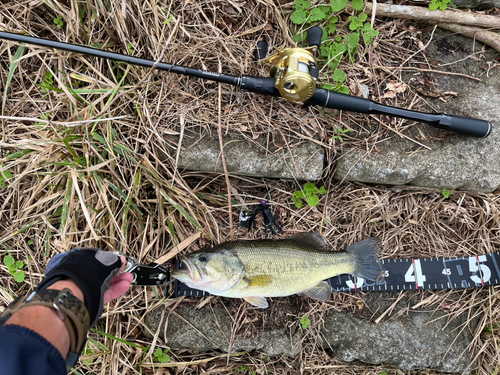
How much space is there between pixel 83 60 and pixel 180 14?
1066 mm

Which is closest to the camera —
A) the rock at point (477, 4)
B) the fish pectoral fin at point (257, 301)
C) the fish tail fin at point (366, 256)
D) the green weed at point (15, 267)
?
the fish pectoral fin at point (257, 301)

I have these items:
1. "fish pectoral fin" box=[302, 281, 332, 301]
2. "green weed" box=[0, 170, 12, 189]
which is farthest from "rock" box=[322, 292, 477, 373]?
"green weed" box=[0, 170, 12, 189]

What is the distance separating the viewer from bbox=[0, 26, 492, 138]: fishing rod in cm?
274

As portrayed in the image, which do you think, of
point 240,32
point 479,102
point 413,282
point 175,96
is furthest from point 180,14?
point 413,282

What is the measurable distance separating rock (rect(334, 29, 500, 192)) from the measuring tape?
80 cm

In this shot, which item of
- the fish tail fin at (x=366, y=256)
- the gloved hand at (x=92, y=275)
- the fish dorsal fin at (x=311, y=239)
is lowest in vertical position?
the fish tail fin at (x=366, y=256)

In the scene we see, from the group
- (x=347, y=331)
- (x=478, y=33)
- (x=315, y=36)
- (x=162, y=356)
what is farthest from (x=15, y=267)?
(x=478, y=33)

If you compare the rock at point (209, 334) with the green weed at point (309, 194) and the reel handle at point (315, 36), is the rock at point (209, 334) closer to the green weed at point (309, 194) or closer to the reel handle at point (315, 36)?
the green weed at point (309, 194)

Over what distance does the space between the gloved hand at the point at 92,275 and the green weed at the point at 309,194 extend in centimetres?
177

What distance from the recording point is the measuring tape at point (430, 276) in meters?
3.42

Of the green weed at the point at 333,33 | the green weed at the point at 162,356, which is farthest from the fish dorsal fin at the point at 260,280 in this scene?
the green weed at the point at 333,33

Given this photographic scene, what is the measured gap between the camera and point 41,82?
3.34 m

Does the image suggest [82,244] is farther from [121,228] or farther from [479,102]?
[479,102]

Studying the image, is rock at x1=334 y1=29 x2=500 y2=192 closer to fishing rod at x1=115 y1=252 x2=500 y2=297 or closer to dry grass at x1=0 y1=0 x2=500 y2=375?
dry grass at x1=0 y1=0 x2=500 y2=375
